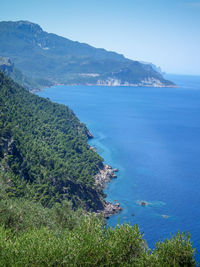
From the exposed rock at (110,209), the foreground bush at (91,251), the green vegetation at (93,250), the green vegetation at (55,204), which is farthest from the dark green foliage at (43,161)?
the foreground bush at (91,251)

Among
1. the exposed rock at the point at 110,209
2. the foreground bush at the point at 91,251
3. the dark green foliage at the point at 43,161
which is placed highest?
the dark green foliage at the point at 43,161

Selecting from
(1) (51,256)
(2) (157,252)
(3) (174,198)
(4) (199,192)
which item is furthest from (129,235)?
(4) (199,192)

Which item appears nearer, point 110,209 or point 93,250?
point 93,250

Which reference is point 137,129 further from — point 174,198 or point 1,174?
point 1,174

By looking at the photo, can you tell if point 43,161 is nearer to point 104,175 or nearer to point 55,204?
point 104,175

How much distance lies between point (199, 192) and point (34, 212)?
6123 centimetres

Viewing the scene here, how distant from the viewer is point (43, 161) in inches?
3238

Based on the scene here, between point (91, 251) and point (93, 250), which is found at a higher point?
point (93, 250)

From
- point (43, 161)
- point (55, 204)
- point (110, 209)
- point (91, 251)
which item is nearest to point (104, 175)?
point (110, 209)

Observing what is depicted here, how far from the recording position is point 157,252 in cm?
2961

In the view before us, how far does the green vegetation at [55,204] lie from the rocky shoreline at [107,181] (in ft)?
6.42

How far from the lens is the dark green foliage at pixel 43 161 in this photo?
227 feet

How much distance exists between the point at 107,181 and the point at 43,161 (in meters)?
24.0

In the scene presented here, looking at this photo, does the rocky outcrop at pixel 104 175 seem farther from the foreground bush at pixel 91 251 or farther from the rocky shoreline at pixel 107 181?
the foreground bush at pixel 91 251
